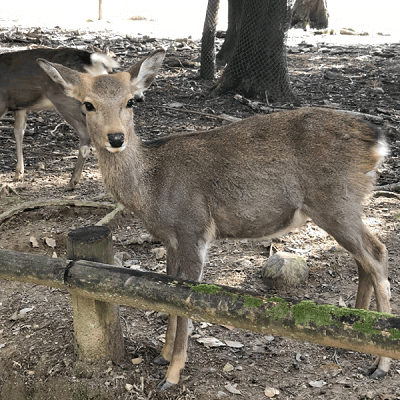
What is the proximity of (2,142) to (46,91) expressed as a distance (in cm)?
174

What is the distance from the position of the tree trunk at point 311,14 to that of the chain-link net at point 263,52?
34.9 feet

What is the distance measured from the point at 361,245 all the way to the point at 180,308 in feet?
4.67

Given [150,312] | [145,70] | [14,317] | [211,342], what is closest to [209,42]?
[145,70]

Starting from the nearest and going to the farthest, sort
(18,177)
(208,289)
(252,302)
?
(252,302) → (208,289) → (18,177)

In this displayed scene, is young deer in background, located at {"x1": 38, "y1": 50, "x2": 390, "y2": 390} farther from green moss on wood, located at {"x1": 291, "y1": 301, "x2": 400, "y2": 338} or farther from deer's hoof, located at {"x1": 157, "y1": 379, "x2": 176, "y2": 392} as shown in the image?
green moss on wood, located at {"x1": 291, "y1": 301, "x2": 400, "y2": 338}

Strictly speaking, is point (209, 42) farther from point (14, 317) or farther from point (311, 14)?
point (311, 14)

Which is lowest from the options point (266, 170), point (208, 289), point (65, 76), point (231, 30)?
point (208, 289)

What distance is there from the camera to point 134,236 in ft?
19.9

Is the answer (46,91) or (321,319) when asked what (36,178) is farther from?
(321,319)

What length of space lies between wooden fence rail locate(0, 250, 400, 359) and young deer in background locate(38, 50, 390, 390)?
653 millimetres

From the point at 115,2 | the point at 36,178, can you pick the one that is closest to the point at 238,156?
the point at 36,178

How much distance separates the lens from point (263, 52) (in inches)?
407

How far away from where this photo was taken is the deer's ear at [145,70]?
4570 millimetres

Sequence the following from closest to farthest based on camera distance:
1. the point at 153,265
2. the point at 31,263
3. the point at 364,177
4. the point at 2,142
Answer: the point at 31,263 < the point at 364,177 < the point at 153,265 < the point at 2,142
